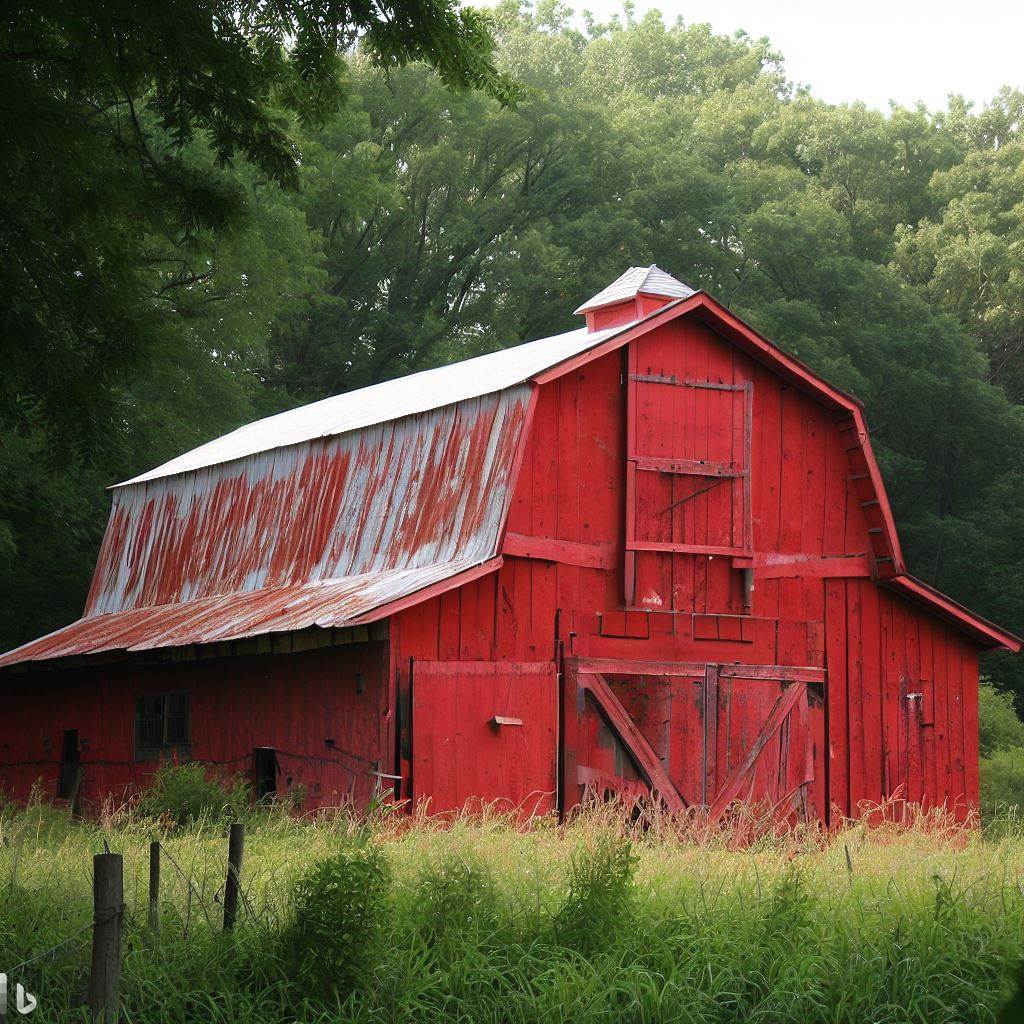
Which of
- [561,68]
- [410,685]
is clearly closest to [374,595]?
[410,685]

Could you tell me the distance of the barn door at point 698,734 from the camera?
17359mm

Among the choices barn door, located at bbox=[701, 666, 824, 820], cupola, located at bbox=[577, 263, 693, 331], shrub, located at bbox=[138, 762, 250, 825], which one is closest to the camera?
shrub, located at bbox=[138, 762, 250, 825]

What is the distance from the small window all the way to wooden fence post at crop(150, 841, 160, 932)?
11.1 meters

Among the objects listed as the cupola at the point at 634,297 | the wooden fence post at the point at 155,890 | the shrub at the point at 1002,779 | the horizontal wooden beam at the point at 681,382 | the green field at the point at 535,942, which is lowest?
the shrub at the point at 1002,779

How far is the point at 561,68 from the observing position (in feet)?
197

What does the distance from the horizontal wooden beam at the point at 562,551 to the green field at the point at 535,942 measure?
6298 millimetres

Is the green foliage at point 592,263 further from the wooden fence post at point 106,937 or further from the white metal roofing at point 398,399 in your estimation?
the wooden fence post at point 106,937

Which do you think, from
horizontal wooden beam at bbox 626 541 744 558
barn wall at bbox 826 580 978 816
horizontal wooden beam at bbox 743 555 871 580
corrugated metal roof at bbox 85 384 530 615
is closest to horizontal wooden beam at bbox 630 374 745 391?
corrugated metal roof at bbox 85 384 530 615

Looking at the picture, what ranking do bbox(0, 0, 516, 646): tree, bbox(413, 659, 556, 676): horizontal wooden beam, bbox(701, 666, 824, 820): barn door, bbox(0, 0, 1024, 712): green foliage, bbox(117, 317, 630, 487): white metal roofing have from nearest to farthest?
bbox(0, 0, 516, 646): tree → bbox(413, 659, 556, 676): horizontal wooden beam → bbox(701, 666, 824, 820): barn door → bbox(117, 317, 630, 487): white metal roofing → bbox(0, 0, 1024, 712): green foliage

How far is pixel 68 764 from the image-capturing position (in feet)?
76.3

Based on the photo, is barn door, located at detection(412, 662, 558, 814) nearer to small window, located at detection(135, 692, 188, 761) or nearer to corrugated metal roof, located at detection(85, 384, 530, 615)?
corrugated metal roof, located at detection(85, 384, 530, 615)

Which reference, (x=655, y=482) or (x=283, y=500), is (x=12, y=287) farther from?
(x=283, y=500)

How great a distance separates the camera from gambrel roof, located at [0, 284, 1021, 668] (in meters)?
17.7

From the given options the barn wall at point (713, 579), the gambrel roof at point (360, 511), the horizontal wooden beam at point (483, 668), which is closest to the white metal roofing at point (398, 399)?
the gambrel roof at point (360, 511)
